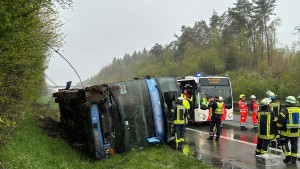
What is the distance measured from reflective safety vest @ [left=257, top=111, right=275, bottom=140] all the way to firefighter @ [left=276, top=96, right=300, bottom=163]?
219mm

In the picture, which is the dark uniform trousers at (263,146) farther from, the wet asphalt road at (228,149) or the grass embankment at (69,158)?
the grass embankment at (69,158)

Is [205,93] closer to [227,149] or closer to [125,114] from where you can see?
[227,149]

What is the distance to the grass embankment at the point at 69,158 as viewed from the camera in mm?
7832

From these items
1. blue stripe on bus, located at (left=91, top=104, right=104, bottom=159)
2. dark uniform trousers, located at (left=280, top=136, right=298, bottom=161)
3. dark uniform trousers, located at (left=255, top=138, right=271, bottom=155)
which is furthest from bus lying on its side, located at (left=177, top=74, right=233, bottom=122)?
Result: blue stripe on bus, located at (left=91, top=104, right=104, bottom=159)

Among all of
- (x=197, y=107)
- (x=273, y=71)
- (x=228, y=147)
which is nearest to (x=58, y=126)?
(x=197, y=107)

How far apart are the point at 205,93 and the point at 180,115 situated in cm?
648

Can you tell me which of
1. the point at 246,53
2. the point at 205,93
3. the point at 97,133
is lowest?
the point at 97,133

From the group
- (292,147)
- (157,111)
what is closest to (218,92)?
(157,111)

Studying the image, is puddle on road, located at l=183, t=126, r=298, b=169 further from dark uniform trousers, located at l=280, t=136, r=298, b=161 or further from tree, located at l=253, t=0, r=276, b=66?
tree, located at l=253, t=0, r=276, b=66

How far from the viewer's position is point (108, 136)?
9.66 metres

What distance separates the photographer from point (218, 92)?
690 inches

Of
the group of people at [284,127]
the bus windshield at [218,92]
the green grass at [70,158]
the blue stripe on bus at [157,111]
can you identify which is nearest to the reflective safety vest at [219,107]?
the blue stripe on bus at [157,111]

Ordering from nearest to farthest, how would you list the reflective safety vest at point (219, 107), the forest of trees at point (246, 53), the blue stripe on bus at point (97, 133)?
the blue stripe on bus at point (97, 133) < the reflective safety vest at point (219, 107) < the forest of trees at point (246, 53)

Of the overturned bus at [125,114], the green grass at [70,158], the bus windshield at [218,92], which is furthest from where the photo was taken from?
the bus windshield at [218,92]
